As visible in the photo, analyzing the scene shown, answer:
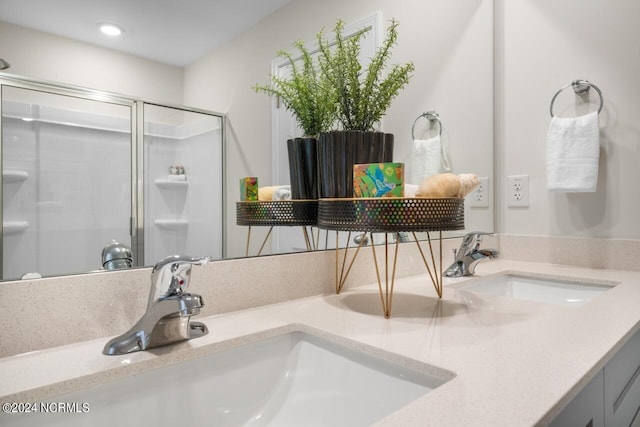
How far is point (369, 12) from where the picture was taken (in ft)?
3.84

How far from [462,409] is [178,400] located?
1.36ft

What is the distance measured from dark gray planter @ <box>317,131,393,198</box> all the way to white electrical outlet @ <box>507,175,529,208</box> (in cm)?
94

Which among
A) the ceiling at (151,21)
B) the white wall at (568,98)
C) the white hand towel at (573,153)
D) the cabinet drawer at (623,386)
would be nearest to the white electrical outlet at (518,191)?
the white wall at (568,98)

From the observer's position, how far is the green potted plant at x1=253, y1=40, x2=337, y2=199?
3.18 ft

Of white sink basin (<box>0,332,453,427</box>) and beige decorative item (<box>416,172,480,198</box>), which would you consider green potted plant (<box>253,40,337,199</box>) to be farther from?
white sink basin (<box>0,332,453,427</box>)

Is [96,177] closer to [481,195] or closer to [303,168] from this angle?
[303,168]

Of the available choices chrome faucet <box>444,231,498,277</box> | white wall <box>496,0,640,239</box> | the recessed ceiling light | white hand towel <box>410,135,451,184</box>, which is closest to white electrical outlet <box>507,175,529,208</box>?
white wall <box>496,0,640,239</box>

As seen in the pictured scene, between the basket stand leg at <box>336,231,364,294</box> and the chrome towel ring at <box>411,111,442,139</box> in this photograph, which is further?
the chrome towel ring at <box>411,111,442,139</box>

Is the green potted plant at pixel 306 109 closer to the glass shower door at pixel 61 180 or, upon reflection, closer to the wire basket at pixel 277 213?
the wire basket at pixel 277 213

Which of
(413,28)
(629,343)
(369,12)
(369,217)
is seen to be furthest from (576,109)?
(369,217)

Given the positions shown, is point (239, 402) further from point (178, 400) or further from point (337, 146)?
point (337, 146)

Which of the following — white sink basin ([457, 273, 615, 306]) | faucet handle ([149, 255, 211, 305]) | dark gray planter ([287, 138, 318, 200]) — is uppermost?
dark gray planter ([287, 138, 318, 200])

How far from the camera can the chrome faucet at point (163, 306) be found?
0.61 m

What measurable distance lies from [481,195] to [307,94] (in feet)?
3.17
